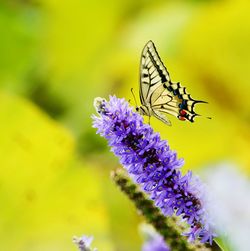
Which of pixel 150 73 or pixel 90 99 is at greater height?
pixel 90 99

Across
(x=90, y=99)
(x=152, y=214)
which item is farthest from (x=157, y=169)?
(x=90, y=99)

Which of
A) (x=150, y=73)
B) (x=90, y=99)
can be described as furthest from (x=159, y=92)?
(x=90, y=99)

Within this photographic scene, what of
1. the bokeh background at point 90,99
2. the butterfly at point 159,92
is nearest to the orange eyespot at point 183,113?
the butterfly at point 159,92

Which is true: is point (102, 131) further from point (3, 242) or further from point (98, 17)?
point (98, 17)

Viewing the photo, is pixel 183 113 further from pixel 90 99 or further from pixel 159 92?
pixel 90 99

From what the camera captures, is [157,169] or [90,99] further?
[90,99]

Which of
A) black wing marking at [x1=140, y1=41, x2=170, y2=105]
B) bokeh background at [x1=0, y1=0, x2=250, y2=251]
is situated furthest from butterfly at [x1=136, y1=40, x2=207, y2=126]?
bokeh background at [x1=0, y1=0, x2=250, y2=251]

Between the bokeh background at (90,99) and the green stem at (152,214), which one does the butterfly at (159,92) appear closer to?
the green stem at (152,214)
